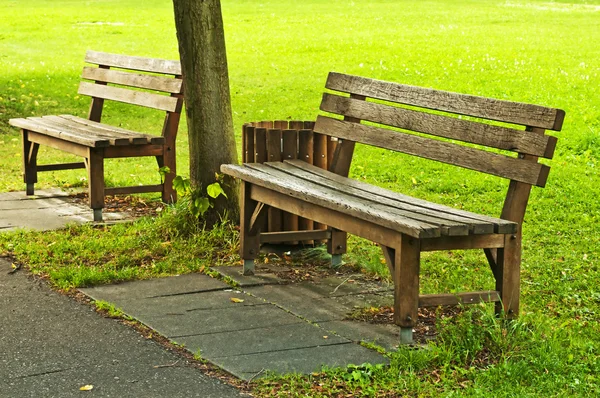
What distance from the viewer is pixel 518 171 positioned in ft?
16.9

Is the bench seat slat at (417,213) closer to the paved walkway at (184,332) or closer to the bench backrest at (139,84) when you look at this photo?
the paved walkway at (184,332)

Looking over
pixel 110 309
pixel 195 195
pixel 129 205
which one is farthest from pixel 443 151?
pixel 129 205

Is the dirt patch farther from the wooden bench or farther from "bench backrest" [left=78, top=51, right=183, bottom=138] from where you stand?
"bench backrest" [left=78, top=51, right=183, bottom=138]

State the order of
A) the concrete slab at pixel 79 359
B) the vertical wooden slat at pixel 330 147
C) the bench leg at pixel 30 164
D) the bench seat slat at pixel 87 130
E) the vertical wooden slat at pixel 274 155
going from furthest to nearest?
the bench leg at pixel 30 164 → the bench seat slat at pixel 87 130 → the vertical wooden slat at pixel 330 147 → the vertical wooden slat at pixel 274 155 → the concrete slab at pixel 79 359

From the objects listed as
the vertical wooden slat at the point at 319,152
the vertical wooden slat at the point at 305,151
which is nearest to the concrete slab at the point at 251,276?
the vertical wooden slat at the point at 305,151

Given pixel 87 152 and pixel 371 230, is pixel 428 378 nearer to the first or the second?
pixel 371 230

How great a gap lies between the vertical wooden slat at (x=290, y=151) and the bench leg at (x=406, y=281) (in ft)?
6.36

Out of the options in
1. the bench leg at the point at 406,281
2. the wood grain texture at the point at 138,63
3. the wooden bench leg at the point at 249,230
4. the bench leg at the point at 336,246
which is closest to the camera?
the bench leg at the point at 406,281

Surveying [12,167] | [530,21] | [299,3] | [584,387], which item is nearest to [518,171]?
[584,387]

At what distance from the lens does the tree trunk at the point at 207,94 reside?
23.0 feet

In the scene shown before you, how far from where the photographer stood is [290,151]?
22.7ft

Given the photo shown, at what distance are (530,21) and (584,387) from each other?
25452mm

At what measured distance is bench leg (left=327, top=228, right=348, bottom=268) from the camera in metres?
6.63

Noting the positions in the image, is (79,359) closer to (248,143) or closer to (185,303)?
(185,303)
